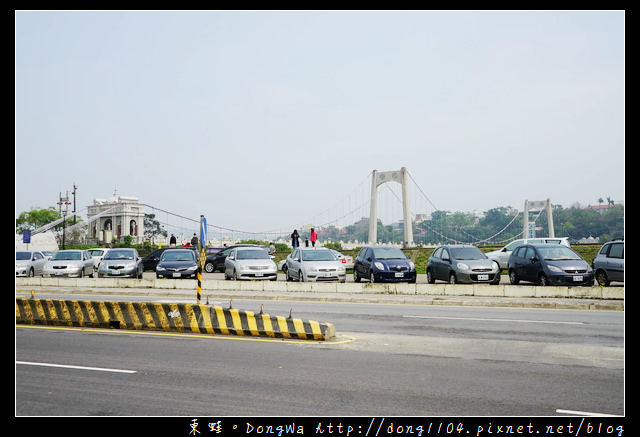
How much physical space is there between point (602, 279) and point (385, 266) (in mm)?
7429

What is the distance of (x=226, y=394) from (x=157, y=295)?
14806mm

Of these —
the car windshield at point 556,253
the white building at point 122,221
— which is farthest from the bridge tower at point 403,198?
the white building at point 122,221

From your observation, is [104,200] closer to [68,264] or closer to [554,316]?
[68,264]

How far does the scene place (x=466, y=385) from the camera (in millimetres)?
7547

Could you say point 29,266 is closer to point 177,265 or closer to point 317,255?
point 177,265

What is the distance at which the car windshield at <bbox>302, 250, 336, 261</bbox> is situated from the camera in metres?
24.1

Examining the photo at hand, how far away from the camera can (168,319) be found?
40.5 ft

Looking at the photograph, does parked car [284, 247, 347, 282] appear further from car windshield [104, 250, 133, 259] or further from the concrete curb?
car windshield [104, 250, 133, 259]

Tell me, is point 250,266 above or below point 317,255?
below

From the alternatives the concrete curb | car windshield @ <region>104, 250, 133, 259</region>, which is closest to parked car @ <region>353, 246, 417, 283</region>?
the concrete curb

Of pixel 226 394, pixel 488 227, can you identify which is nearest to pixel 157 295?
pixel 226 394

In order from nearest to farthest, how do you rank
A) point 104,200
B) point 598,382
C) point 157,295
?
point 598,382 → point 157,295 → point 104,200

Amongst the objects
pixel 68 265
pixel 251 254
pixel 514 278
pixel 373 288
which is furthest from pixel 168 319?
pixel 68 265

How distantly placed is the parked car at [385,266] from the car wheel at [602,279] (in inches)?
246
